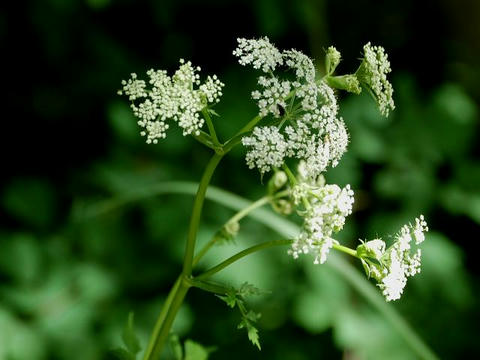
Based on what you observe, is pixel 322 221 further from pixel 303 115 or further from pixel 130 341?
pixel 130 341

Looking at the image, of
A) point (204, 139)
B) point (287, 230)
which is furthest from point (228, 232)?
point (287, 230)

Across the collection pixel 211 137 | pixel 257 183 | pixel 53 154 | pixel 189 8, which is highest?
pixel 189 8

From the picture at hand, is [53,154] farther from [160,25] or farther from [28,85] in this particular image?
[160,25]

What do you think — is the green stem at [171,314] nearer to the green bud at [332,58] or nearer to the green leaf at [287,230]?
the green bud at [332,58]

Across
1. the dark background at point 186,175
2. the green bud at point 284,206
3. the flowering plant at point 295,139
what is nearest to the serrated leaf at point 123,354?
the flowering plant at point 295,139

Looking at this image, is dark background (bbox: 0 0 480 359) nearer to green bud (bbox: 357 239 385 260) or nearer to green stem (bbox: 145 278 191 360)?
green stem (bbox: 145 278 191 360)

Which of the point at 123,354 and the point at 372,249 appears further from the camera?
the point at 123,354

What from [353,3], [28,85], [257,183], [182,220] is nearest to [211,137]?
[182,220]

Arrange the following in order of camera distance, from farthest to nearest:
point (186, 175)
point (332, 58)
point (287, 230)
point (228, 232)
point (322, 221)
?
point (186, 175)
point (287, 230)
point (228, 232)
point (332, 58)
point (322, 221)
